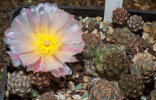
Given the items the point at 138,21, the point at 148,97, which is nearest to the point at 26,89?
the point at 148,97

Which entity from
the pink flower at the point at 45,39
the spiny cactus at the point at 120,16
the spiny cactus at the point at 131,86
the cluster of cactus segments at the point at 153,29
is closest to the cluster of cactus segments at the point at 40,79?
the pink flower at the point at 45,39

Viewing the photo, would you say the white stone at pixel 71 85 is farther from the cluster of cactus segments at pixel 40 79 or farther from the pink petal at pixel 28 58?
the pink petal at pixel 28 58

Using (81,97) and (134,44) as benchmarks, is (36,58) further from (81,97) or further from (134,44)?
(134,44)

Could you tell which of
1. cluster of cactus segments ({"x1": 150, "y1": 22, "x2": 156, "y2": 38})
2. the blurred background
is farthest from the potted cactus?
the blurred background

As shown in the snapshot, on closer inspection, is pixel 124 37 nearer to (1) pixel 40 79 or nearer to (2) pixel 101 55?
(2) pixel 101 55

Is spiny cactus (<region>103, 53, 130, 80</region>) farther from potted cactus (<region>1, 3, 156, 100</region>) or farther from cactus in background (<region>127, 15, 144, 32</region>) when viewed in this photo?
cactus in background (<region>127, 15, 144, 32</region>)
